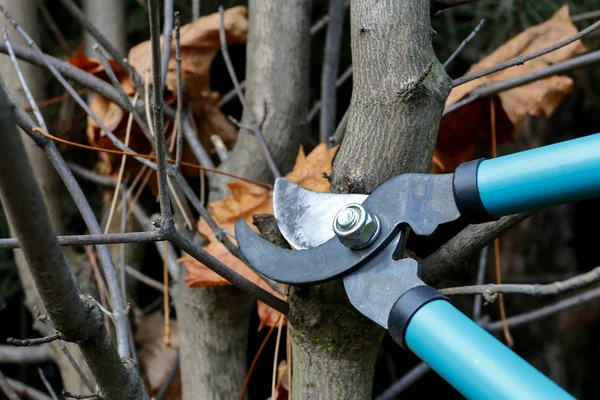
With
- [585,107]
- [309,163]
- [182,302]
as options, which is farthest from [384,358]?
[585,107]

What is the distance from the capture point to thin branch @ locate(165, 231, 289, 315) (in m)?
0.56

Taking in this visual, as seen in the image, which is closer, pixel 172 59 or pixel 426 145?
pixel 426 145

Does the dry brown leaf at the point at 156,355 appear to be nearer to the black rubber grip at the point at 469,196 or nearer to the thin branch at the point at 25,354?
the thin branch at the point at 25,354

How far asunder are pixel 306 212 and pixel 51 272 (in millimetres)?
331

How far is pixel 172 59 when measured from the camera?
1.05 meters

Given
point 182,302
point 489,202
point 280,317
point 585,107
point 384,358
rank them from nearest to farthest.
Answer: point 489,202
point 280,317
point 182,302
point 384,358
point 585,107

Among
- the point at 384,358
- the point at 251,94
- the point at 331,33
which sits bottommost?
the point at 384,358

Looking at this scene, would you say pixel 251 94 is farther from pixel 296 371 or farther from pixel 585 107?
pixel 585 107

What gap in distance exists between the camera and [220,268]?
605 mm

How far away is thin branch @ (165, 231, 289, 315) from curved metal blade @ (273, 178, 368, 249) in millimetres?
Result: 68

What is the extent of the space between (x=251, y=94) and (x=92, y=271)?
0.47 meters

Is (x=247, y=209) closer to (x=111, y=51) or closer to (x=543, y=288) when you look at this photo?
(x=111, y=51)

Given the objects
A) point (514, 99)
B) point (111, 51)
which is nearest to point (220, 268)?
point (111, 51)

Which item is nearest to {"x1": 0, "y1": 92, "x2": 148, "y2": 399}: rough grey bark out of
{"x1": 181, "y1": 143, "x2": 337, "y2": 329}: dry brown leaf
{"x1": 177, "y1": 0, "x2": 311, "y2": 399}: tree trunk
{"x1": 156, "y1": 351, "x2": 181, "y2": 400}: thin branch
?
{"x1": 181, "y1": 143, "x2": 337, "y2": 329}: dry brown leaf
